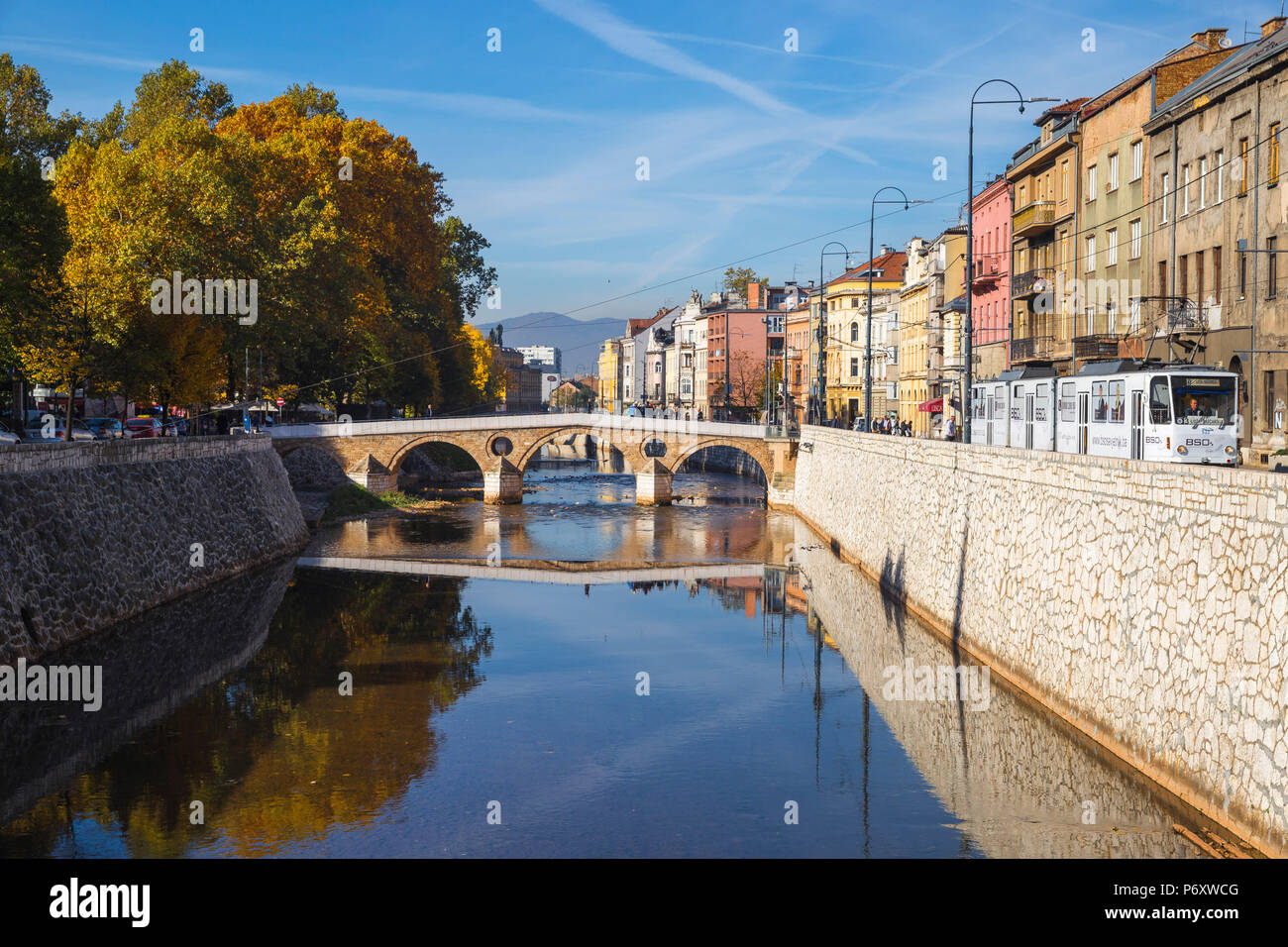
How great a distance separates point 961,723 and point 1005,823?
17.4ft

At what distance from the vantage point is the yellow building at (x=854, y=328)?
314ft

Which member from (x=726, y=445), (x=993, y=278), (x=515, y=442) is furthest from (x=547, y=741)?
(x=515, y=442)

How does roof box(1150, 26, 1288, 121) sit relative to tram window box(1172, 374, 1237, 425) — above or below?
above

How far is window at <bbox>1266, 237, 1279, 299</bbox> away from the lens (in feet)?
110

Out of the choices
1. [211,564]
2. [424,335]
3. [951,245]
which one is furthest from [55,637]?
[951,245]

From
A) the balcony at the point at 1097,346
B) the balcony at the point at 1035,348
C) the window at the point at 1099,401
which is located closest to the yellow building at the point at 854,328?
the balcony at the point at 1035,348

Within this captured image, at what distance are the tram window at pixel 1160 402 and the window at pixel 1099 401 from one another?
2.26 meters

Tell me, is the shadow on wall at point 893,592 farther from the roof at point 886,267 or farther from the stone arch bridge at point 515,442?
the roof at point 886,267

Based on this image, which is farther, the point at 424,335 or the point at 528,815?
the point at 424,335

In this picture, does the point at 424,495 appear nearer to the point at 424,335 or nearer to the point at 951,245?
the point at 424,335

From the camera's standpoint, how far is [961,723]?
897 inches

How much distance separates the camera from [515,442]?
72.6m

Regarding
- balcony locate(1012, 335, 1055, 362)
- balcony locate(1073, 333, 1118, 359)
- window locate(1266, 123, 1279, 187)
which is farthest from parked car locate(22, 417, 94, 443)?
window locate(1266, 123, 1279, 187)

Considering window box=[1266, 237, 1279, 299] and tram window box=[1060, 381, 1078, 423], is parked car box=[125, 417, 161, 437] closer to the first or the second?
tram window box=[1060, 381, 1078, 423]
